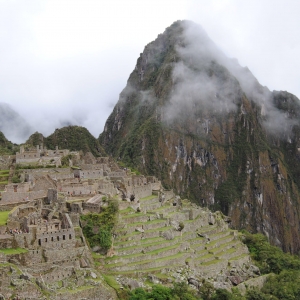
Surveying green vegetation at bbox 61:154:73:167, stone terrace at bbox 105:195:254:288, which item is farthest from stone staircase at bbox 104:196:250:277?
green vegetation at bbox 61:154:73:167

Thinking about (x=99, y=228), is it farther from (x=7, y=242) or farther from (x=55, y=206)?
(x=7, y=242)

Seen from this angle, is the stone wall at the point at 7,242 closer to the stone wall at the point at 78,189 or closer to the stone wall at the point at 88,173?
the stone wall at the point at 78,189

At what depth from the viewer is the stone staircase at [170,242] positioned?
33156 millimetres

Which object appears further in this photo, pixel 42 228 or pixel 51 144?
pixel 51 144

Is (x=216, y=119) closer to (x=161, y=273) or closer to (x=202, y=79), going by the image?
(x=202, y=79)

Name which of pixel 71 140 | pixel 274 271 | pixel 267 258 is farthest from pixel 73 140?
pixel 274 271

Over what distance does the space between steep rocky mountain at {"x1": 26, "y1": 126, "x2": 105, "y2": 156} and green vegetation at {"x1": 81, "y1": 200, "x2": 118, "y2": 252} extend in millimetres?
41404

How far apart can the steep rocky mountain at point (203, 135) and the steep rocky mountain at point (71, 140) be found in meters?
40.6

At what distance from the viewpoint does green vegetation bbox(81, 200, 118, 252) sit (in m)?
31.7

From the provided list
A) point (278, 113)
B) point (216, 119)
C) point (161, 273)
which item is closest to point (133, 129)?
point (216, 119)

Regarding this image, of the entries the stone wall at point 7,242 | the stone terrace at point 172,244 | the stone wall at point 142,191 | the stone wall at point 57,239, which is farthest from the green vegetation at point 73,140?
the stone wall at point 7,242

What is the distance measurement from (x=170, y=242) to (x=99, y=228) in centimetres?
759

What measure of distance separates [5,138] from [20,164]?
1250 inches

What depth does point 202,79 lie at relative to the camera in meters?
148
